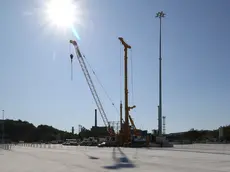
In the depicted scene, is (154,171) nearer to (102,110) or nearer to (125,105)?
(125,105)

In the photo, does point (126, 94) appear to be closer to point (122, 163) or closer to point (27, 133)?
point (122, 163)

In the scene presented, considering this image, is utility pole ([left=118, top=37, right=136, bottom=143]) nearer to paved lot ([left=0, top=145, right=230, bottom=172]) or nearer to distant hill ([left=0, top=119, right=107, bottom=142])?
paved lot ([left=0, top=145, right=230, bottom=172])

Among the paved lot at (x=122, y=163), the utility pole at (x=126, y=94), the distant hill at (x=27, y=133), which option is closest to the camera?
the paved lot at (x=122, y=163)

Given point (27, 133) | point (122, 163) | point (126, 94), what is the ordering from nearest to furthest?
point (122, 163) → point (126, 94) → point (27, 133)

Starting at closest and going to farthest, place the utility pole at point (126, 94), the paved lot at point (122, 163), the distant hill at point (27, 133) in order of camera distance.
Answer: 1. the paved lot at point (122, 163)
2. the utility pole at point (126, 94)
3. the distant hill at point (27, 133)

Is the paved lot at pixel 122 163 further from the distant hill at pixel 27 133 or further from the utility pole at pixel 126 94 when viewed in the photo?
the distant hill at pixel 27 133

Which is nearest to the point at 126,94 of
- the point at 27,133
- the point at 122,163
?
the point at 122,163

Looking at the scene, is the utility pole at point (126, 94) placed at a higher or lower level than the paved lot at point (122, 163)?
higher

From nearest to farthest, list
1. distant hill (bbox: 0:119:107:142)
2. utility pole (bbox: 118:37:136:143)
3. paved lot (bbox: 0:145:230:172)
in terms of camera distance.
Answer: paved lot (bbox: 0:145:230:172) → utility pole (bbox: 118:37:136:143) → distant hill (bbox: 0:119:107:142)

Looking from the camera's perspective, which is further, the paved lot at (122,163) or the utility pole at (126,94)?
the utility pole at (126,94)

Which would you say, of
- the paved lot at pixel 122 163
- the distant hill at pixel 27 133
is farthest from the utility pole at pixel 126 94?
the distant hill at pixel 27 133

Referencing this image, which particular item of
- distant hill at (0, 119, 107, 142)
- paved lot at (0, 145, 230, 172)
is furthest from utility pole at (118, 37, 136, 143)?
distant hill at (0, 119, 107, 142)

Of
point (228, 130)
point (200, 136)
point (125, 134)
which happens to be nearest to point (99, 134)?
point (200, 136)

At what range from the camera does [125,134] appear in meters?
86.2
